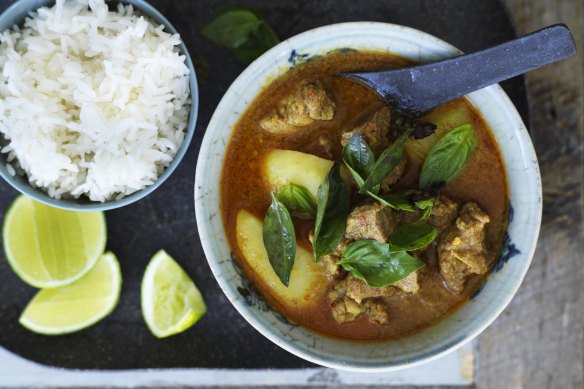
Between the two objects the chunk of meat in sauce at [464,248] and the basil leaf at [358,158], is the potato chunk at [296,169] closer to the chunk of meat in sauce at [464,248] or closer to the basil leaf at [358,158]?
the basil leaf at [358,158]

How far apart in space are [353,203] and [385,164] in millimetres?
246

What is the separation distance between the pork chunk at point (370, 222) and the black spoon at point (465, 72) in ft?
1.29

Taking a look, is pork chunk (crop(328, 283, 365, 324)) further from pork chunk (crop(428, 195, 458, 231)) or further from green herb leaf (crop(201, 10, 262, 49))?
green herb leaf (crop(201, 10, 262, 49))

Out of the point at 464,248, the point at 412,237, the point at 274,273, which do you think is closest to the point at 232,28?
the point at 274,273

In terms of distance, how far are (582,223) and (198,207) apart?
5.58ft

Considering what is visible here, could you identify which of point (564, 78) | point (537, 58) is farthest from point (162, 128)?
point (564, 78)

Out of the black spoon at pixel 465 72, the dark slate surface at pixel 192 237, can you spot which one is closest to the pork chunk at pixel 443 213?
the black spoon at pixel 465 72

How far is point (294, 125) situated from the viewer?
2.19 m

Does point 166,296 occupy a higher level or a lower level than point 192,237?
lower

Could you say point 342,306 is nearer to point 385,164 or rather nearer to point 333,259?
point 333,259

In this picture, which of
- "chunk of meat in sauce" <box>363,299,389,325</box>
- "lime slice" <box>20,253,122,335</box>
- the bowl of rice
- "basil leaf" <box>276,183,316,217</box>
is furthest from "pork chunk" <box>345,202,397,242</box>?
"lime slice" <box>20,253,122,335</box>

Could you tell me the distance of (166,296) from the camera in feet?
8.35

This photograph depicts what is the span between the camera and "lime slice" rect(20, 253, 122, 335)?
254 centimetres

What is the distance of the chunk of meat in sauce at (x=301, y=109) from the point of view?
2102 mm
